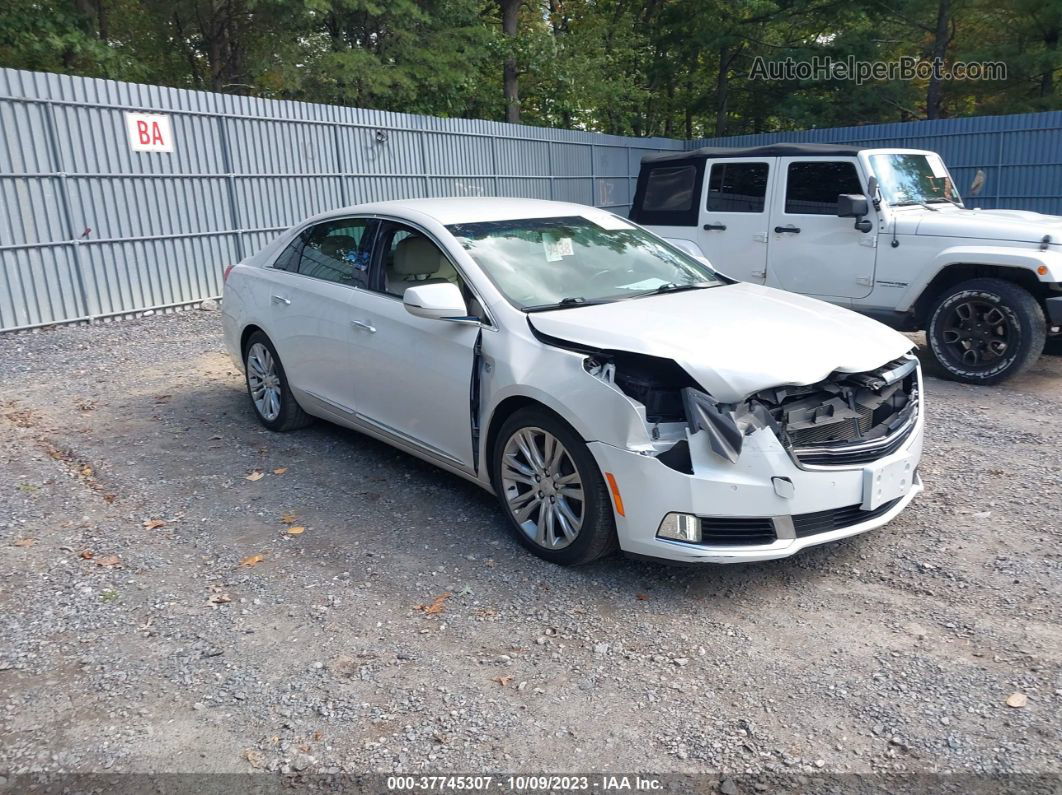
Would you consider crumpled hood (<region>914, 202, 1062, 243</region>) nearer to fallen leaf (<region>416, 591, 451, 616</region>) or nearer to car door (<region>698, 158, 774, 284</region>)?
car door (<region>698, 158, 774, 284</region>)

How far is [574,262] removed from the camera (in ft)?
15.9

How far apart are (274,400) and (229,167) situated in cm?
682

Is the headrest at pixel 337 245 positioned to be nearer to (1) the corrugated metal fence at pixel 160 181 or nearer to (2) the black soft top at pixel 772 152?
(2) the black soft top at pixel 772 152

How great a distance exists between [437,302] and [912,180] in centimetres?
579

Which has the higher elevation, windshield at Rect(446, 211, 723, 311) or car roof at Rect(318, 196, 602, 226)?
car roof at Rect(318, 196, 602, 226)

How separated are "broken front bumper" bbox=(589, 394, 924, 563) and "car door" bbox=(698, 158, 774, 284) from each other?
5167mm

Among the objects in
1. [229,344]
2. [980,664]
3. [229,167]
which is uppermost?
[229,167]

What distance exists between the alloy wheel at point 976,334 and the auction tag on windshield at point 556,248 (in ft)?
13.2

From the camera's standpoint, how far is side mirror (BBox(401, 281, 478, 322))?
168 inches

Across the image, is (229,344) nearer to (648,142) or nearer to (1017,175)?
(1017,175)

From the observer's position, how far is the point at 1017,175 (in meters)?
16.3

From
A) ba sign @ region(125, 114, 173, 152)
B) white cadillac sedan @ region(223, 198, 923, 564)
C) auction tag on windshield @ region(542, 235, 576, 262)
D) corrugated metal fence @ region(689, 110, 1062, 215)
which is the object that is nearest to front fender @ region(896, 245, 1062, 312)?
white cadillac sedan @ region(223, 198, 923, 564)

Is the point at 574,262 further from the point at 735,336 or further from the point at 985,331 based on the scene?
the point at 985,331

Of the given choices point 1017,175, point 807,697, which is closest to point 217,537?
point 807,697
